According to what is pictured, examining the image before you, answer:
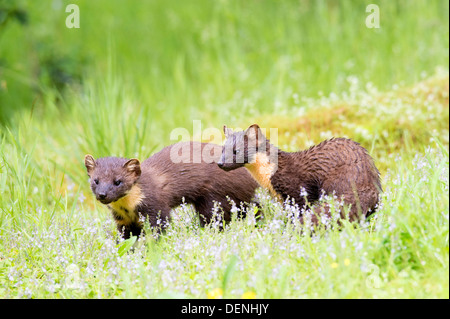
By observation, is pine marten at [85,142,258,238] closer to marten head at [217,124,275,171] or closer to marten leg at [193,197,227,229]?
marten leg at [193,197,227,229]

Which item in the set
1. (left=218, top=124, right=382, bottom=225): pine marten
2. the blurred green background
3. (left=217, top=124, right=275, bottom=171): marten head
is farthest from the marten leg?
the blurred green background

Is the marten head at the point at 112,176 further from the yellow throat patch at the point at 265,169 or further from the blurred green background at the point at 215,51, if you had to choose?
the blurred green background at the point at 215,51

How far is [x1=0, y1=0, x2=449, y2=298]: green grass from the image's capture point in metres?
3.86

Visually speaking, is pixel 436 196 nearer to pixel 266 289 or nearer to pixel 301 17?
pixel 266 289

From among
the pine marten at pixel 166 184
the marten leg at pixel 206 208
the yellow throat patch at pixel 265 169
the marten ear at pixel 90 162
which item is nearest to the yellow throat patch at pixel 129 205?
the pine marten at pixel 166 184

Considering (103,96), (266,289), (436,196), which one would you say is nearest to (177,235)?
(266,289)

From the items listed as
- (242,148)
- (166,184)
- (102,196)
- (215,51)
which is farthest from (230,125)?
(102,196)

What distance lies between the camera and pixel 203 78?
1081 centimetres

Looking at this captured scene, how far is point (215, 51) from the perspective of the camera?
36.9 ft

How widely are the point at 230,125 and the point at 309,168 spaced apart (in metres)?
3.35

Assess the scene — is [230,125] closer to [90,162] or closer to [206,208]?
[206,208]

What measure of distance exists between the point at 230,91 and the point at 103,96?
3104mm

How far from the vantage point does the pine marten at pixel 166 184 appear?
522 centimetres

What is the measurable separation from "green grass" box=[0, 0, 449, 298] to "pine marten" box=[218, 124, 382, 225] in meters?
0.21
